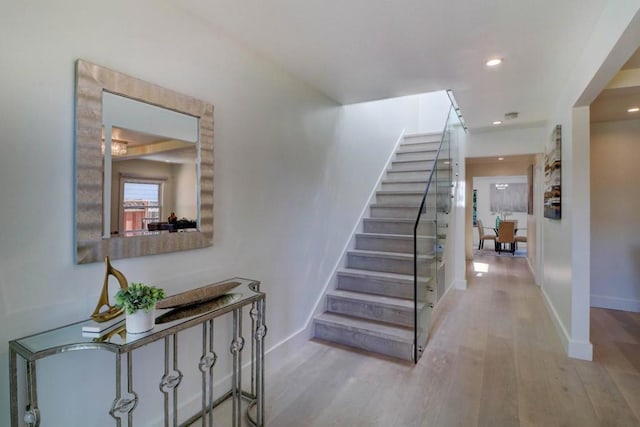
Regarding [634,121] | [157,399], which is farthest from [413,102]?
[157,399]

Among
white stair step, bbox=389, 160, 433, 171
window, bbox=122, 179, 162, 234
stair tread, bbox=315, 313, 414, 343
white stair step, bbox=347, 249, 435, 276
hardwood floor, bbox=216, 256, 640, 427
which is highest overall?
white stair step, bbox=389, 160, 433, 171

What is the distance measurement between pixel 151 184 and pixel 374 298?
7.88 feet

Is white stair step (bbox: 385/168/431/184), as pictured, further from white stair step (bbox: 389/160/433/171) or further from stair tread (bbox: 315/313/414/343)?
stair tread (bbox: 315/313/414/343)

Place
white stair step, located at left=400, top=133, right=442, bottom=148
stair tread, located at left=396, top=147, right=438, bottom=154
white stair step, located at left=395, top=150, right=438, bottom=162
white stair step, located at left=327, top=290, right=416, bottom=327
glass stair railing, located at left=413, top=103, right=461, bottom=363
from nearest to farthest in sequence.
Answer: glass stair railing, located at left=413, top=103, right=461, bottom=363 < white stair step, located at left=327, top=290, right=416, bottom=327 < white stair step, located at left=395, top=150, right=438, bottom=162 < stair tread, located at left=396, top=147, right=438, bottom=154 < white stair step, located at left=400, top=133, right=442, bottom=148

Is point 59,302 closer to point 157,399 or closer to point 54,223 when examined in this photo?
point 54,223

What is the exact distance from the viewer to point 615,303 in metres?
4.29

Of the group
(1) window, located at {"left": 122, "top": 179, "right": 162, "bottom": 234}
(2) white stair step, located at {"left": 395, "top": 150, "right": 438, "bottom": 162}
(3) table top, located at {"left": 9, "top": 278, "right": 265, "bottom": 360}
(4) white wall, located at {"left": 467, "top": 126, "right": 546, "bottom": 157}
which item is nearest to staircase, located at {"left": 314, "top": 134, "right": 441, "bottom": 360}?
(2) white stair step, located at {"left": 395, "top": 150, "right": 438, "bottom": 162}

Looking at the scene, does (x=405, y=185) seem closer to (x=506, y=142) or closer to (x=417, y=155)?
(x=417, y=155)

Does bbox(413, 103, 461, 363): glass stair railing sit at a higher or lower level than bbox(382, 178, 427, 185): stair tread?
lower

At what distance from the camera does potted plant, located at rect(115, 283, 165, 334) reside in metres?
1.31

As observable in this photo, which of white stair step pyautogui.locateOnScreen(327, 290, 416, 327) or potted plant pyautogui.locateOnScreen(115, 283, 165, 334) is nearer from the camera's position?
potted plant pyautogui.locateOnScreen(115, 283, 165, 334)

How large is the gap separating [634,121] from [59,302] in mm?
6034

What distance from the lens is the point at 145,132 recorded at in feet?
5.63

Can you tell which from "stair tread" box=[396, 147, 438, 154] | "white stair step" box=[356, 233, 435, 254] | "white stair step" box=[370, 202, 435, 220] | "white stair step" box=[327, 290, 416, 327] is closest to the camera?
"white stair step" box=[327, 290, 416, 327]
